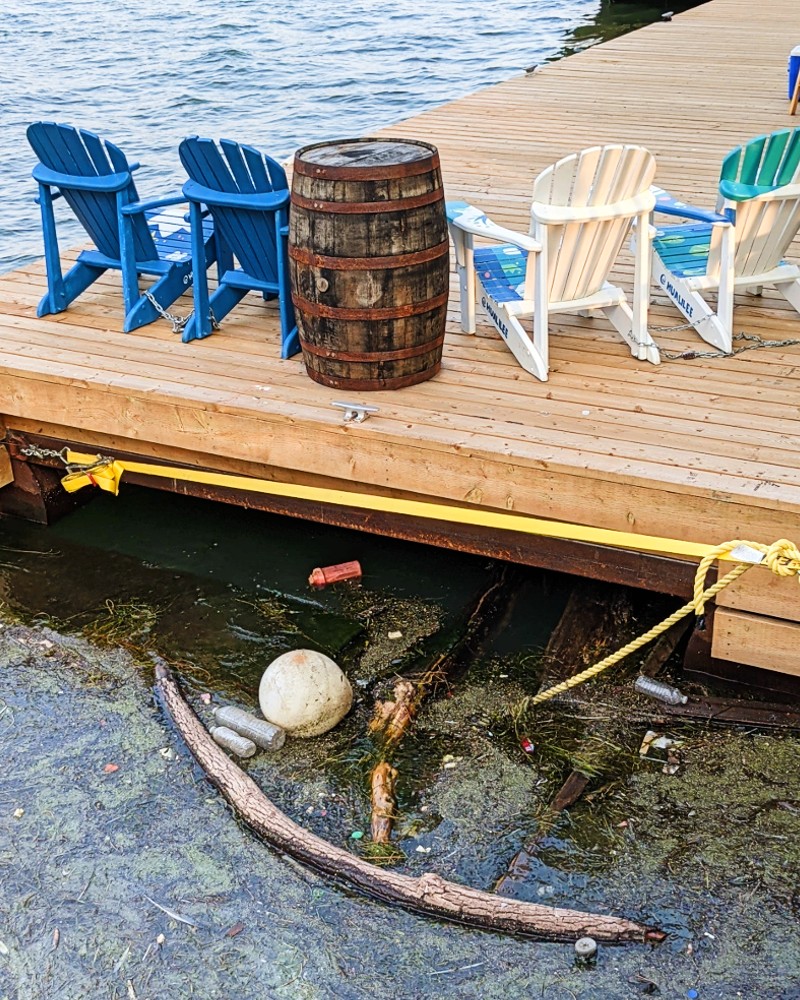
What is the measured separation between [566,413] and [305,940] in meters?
1.97

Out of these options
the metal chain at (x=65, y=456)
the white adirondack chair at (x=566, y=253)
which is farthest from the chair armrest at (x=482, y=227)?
the metal chain at (x=65, y=456)

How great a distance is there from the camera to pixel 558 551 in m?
3.86

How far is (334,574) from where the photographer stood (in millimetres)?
4426

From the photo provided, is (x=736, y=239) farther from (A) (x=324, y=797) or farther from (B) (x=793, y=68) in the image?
(B) (x=793, y=68)

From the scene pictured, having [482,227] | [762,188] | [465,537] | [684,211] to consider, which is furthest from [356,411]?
[762,188]

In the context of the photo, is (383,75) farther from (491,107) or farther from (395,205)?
(395,205)

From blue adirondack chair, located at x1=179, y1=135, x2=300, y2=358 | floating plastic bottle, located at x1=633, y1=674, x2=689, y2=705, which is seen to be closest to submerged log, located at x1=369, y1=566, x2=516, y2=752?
floating plastic bottle, located at x1=633, y1=674, x2=689, y2=705

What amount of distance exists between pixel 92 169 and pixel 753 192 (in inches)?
102

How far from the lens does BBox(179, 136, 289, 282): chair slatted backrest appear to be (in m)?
4.12

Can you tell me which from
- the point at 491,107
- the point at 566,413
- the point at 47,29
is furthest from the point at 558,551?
the point at 47,29

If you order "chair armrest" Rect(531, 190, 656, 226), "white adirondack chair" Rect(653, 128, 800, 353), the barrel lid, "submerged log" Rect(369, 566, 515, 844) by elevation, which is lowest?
"submerged log" Rect(369, 566, 515, 844)

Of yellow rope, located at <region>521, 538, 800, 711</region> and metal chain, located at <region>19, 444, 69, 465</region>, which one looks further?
metal chain, located at <region>19, 444, 69, 465</region>

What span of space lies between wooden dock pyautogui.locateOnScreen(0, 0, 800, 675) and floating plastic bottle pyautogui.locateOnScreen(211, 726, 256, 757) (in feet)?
3.25

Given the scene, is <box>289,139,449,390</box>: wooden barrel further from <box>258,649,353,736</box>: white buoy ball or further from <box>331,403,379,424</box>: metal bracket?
<box>258,649,353,736</box>: white buoy ball
